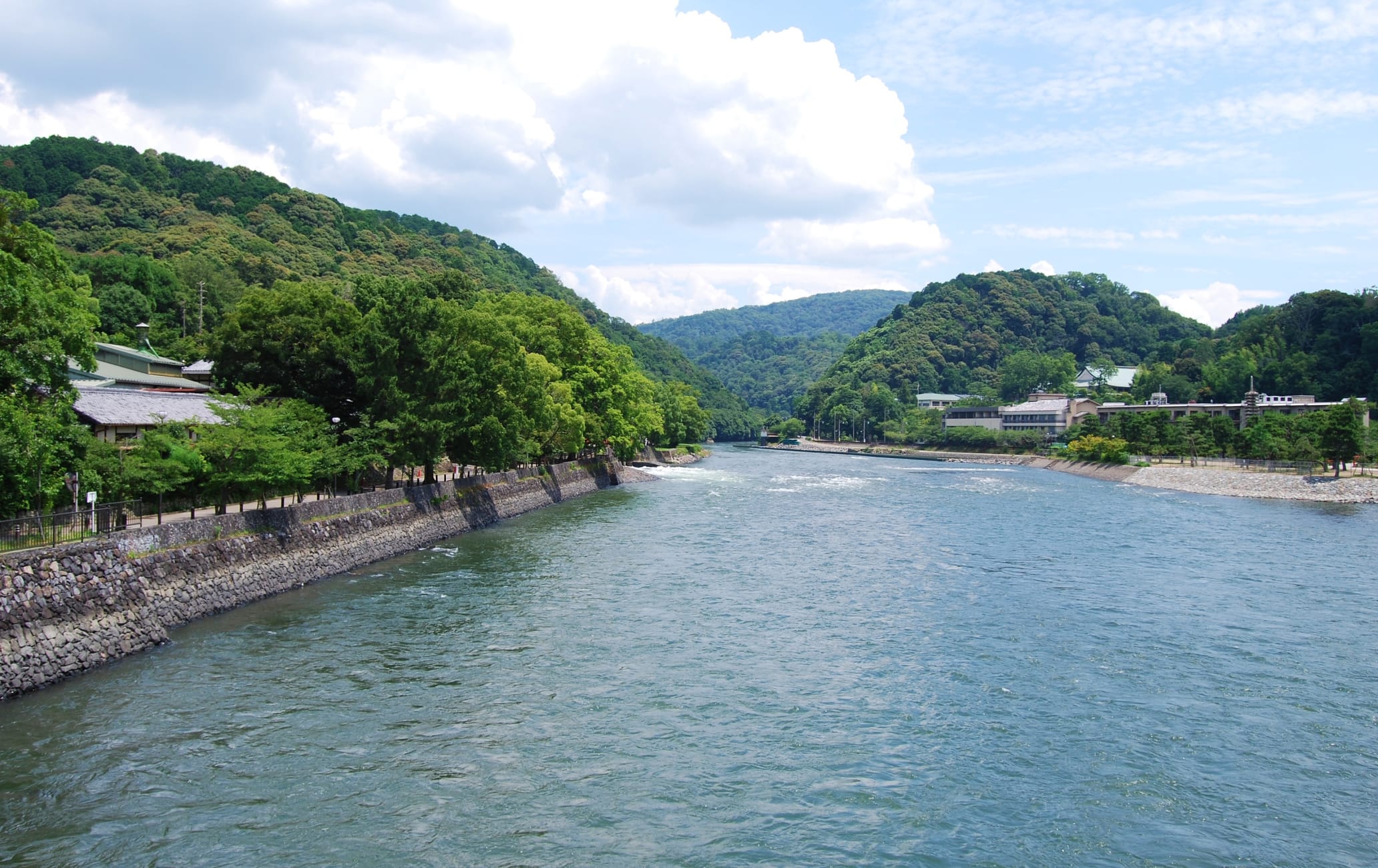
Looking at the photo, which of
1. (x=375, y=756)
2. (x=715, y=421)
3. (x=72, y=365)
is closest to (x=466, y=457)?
(x=72, y=365)

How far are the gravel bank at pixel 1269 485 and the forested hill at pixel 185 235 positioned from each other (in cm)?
5861

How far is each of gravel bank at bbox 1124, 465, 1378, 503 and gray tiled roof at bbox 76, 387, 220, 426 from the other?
66.7 metres

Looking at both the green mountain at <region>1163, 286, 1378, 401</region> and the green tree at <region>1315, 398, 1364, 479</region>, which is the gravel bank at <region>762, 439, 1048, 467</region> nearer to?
the green mountain at <region>1163, 286, 1378, 401</region>

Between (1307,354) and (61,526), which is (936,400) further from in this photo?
(61,526)

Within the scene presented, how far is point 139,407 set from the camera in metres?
33.7

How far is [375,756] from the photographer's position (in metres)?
15.3

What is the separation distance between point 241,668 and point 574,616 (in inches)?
339

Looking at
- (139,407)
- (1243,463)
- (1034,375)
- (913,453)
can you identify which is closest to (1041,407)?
(913,453)

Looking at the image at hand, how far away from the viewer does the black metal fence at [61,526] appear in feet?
63.7

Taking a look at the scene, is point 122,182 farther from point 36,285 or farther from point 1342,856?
point 1342,856

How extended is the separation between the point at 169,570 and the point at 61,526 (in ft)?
9.58

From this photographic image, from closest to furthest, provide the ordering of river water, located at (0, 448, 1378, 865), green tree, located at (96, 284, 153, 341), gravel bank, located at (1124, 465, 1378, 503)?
river water, located at (0, 448, 1378, 865)
gravel bank, located at (1124, 465, 1378, 503)
green tree, located at (96, 284, 153, 341)

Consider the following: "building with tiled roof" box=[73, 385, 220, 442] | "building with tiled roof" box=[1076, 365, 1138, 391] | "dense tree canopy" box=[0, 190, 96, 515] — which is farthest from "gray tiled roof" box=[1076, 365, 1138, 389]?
"dense tree canopy" box=[0, 190, 96, 515]

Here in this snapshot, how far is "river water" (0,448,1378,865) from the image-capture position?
13.0 m
